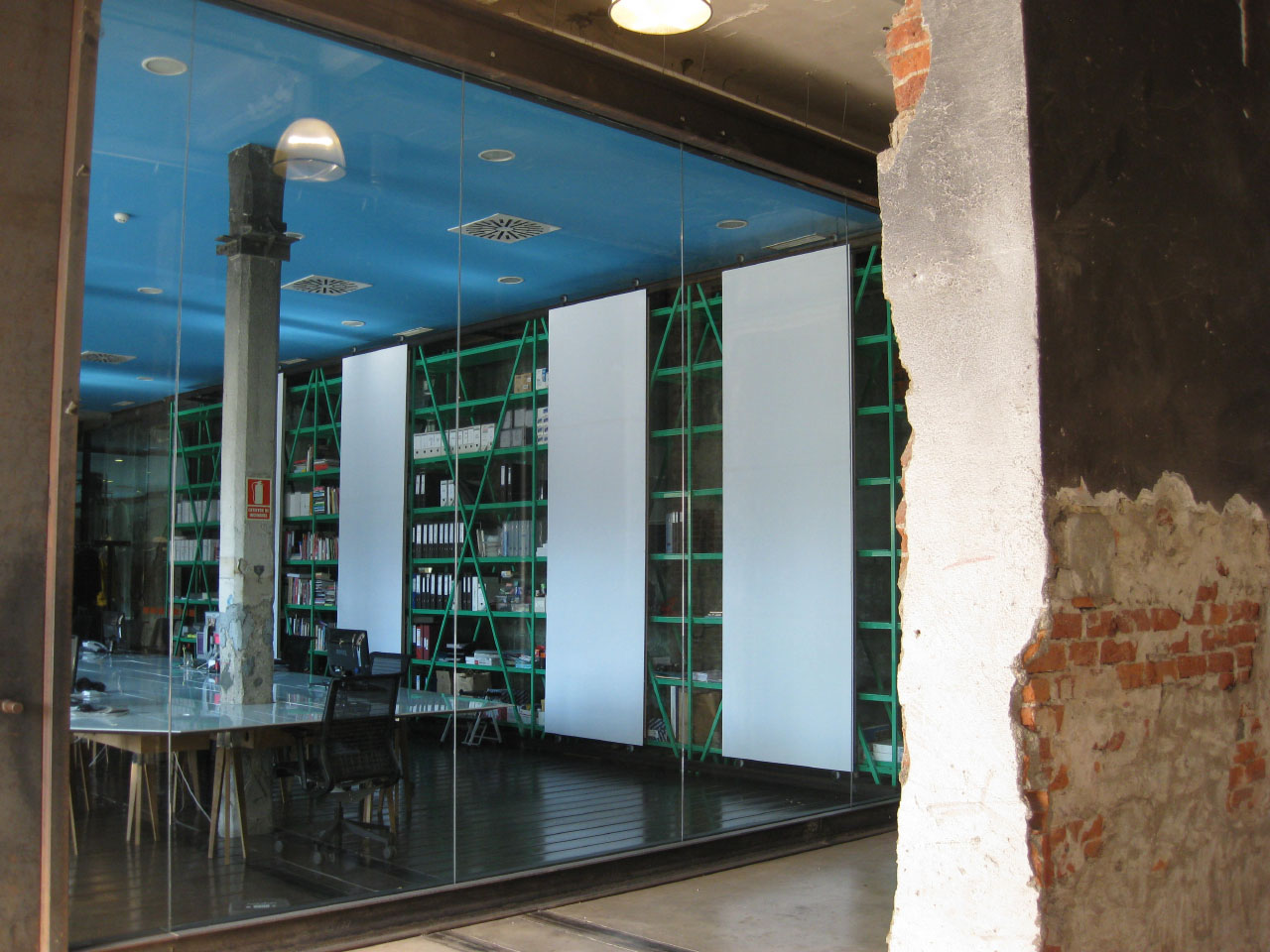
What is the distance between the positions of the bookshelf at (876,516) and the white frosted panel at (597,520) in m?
1.53

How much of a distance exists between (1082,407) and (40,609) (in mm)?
3199

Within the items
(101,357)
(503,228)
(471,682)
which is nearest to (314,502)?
(101,357)

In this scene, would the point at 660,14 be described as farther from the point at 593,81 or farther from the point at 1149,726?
the point at 1149,726

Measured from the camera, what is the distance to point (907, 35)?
2.79m

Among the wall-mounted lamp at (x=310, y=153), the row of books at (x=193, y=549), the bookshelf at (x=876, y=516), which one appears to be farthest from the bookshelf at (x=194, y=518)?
the bookshelf at (x=876, y=516)

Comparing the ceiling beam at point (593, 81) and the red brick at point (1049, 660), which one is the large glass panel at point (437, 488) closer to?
the ceiling beam at point (593, 81)

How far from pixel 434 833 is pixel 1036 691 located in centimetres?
301

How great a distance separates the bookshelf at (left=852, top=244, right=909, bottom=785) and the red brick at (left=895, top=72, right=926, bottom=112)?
4128mm

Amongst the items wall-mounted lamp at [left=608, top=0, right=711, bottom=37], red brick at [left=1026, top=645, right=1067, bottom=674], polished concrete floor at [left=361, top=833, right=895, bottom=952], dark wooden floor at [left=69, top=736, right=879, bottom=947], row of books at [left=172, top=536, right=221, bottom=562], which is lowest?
polished concrete floor at [left=361, top=833, right=895, bottom=952]

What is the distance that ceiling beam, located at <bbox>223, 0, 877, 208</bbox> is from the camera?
4691 mm

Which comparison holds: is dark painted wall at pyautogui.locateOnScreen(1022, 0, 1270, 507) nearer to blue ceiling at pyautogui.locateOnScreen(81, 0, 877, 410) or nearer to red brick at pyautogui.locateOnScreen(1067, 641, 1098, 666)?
red brick at pyautogui.locateOnScreen(1067, 641, 1098, 666)

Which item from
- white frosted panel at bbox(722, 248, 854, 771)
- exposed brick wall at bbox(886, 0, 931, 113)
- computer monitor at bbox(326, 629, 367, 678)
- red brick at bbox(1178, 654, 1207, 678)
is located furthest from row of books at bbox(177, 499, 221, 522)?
red brick at bbox(1178, 654, 1207, 678)

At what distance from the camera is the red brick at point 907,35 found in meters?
2.75

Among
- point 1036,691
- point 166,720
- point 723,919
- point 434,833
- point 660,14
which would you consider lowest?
point 723,919
